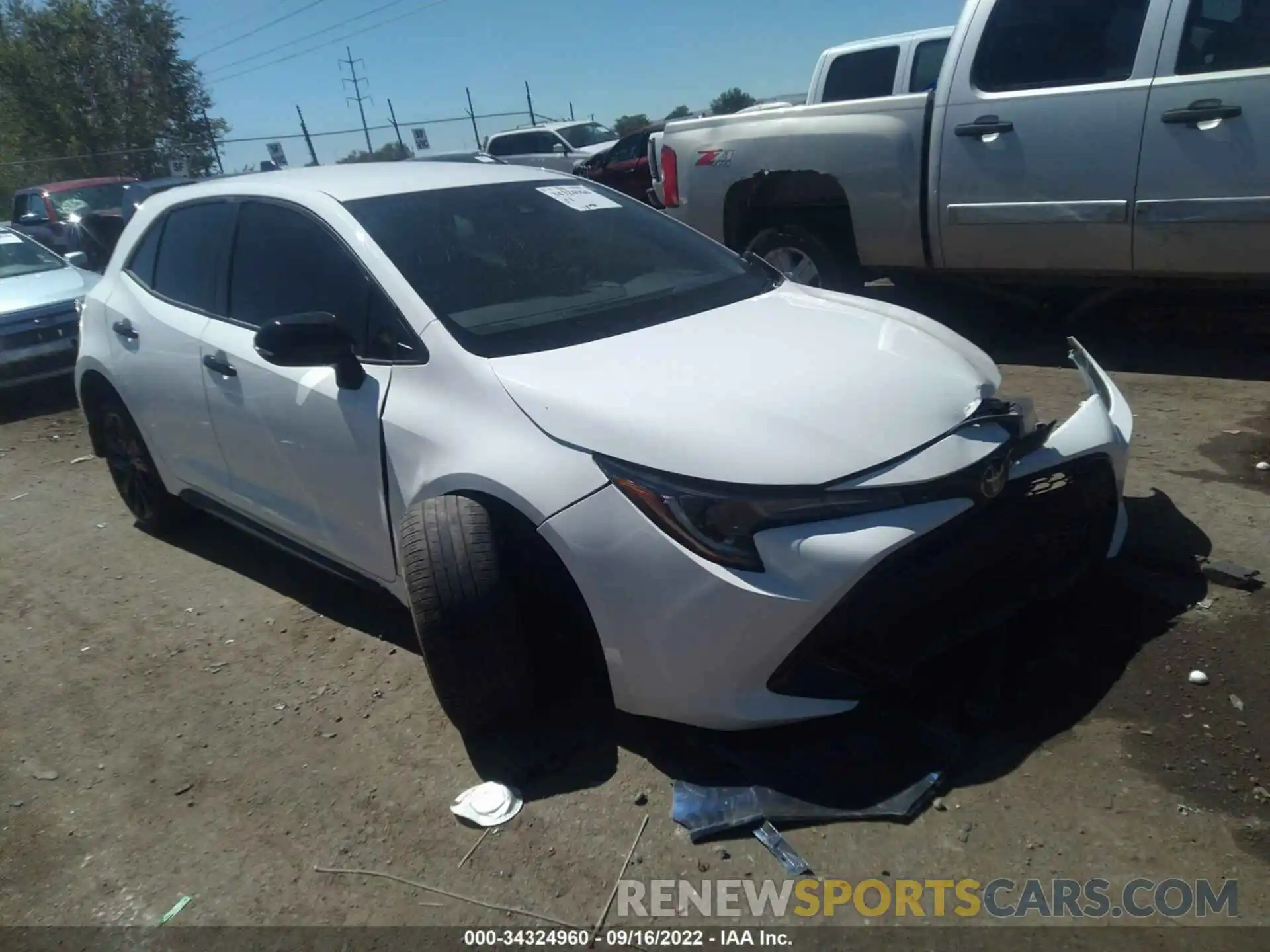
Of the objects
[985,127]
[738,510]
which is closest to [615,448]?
[738,510]

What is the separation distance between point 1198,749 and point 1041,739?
379 mm

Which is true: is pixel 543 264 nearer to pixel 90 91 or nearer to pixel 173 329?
pixel 173 329

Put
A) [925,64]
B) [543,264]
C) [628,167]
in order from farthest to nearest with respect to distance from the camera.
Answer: [628,167] → [925,64] → [543,264]

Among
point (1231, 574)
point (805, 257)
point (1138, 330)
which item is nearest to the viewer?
point (1231, 574)

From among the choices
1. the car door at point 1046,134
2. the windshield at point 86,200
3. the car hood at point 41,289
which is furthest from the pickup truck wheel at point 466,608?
the windshield at point 86,200

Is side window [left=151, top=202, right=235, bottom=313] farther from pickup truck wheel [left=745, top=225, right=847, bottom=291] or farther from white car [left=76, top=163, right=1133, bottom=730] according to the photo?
pickup truck wheel [left=745, top=225, right=847, bottom=291]

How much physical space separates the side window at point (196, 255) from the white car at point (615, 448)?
3 centimetres

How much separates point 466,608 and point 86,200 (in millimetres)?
17117

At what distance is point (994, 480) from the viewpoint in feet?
8.68

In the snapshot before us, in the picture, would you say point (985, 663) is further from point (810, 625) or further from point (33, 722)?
point (33, 722)

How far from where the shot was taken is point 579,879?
97.7 inches

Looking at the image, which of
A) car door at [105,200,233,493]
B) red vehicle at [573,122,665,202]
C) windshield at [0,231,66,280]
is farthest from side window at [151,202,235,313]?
red vehicle at [573,122,665,202]

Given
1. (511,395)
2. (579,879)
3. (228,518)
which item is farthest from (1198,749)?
(228,518)

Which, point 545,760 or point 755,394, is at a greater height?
point 755,394
